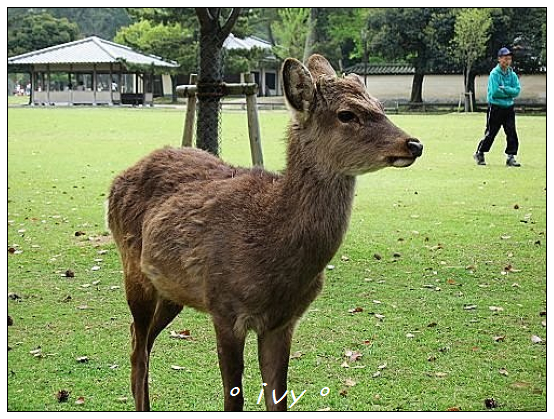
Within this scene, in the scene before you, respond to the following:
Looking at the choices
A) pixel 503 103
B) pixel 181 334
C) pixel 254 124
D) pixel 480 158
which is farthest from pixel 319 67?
pixel 480 158

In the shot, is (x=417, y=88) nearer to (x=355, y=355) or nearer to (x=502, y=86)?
(x=502, y=86)

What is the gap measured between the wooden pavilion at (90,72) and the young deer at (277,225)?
25.5 m

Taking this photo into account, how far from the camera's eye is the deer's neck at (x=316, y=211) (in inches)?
122

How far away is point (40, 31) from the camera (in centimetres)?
2486

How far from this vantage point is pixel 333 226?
10.2 feet

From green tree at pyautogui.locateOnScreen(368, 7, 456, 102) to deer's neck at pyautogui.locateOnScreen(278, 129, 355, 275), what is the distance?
88.1 ft

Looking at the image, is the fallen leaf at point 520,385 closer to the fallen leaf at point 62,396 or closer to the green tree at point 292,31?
the fallen leaf at point 62,396

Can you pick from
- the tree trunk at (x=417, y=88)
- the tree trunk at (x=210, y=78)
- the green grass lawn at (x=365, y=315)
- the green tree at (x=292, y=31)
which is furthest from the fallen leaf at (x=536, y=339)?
the green tree at (x=292, y=31)

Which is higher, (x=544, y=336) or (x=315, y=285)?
(x=315, y=285)

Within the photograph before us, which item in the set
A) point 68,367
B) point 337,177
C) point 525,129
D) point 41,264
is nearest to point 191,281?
point 337,177

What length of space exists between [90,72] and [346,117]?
32352 mm

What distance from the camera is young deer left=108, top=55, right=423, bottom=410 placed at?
304 cm

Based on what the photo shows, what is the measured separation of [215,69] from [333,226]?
3.69m

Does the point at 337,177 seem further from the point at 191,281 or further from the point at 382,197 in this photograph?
the point at 382,197
